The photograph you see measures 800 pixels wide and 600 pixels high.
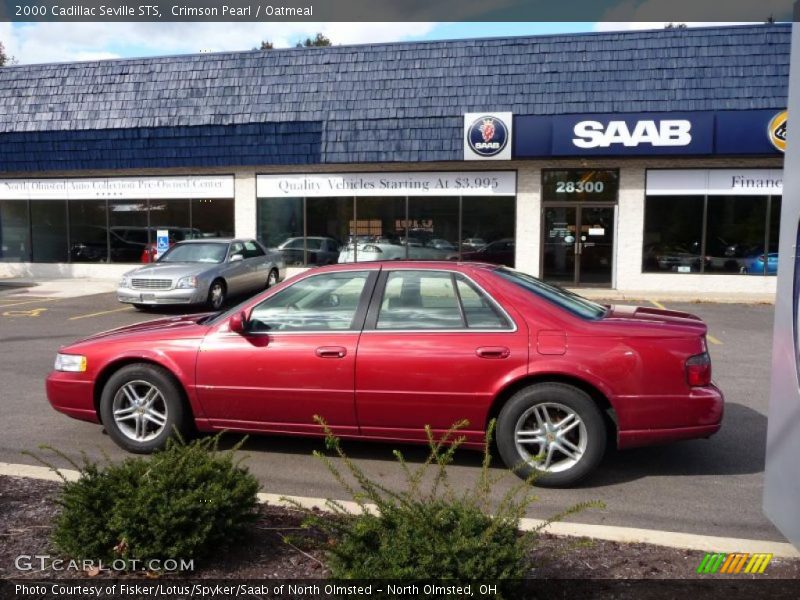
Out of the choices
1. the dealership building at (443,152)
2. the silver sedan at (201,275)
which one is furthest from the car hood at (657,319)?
the dealership building at (443,152)

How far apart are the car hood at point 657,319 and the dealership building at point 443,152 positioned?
12167 mm

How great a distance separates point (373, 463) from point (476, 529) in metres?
2.35

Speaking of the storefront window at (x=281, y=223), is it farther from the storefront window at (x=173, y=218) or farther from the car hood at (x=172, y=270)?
the car hood at (x=172, y=270)

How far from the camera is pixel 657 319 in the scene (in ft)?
16.2

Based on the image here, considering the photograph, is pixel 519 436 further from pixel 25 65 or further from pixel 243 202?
pixel 25 65

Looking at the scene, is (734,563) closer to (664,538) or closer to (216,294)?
(664,538)

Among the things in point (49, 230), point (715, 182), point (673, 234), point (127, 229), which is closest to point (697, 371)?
point (673, 234)

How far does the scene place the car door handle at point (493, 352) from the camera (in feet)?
Result: 15.1

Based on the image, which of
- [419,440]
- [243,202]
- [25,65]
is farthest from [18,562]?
[25,65]

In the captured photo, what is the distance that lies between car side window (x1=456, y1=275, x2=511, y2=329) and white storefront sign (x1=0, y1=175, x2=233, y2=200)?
52.9 feet

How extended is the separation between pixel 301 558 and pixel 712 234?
53.7 ft

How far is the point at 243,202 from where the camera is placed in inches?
778

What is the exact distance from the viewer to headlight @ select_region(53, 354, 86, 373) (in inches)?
209

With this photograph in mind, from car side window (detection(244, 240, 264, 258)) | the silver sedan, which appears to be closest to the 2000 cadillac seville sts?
the silver sedan
